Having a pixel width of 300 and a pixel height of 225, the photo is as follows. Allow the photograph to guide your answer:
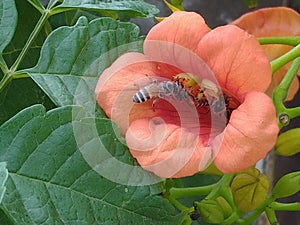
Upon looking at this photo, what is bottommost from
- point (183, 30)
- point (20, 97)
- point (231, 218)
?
point (231, 218)

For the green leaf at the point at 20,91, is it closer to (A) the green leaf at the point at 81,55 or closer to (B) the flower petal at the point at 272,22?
(A) the green leaf at the point at 81,55

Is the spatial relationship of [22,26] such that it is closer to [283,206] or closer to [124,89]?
[124,89]

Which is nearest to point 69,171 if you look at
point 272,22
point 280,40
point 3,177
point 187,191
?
point 3,177

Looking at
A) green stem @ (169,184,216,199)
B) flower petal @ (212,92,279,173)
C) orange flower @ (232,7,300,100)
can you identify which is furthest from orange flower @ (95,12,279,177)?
orange flower @ (232,7,300,100)

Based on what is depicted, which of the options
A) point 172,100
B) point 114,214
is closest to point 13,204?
point 114,214

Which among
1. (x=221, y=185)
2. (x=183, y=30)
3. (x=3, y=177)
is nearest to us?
(x=3, y=177)

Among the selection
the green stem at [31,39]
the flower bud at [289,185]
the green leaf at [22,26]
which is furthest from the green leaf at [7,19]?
the flower bud at [289,185]

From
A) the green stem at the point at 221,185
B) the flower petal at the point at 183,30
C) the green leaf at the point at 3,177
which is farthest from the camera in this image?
the green stem at the point at 221,185
